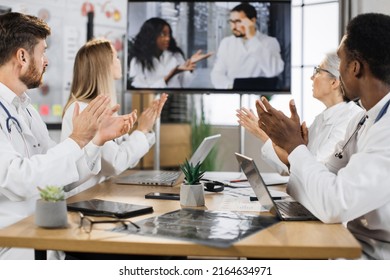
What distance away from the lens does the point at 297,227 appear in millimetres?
1512

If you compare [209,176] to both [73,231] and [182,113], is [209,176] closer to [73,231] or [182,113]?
[73,231]

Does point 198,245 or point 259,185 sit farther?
point 259,185

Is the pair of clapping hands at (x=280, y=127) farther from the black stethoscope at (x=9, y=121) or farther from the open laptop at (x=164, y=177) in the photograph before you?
the black stethoscope at (x=9, y=121)

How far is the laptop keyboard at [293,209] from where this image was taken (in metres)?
1.67

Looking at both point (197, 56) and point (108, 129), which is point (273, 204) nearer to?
point (108, 129)

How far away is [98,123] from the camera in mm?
1899

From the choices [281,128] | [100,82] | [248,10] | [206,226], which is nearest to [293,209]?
[281,128]

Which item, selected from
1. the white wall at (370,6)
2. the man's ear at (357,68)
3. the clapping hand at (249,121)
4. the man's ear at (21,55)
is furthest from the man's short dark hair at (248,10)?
the man's ear at (357,68)

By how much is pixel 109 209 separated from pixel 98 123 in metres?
0.37

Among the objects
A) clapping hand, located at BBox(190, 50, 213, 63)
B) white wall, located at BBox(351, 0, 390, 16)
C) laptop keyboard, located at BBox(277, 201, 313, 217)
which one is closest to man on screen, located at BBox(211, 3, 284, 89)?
clapping hand, located at BBox(190, 50, 213, 63)

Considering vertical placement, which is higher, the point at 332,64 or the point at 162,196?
the point at 332,64

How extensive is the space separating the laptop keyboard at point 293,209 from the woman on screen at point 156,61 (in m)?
2.24

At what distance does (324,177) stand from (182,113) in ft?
14.7
